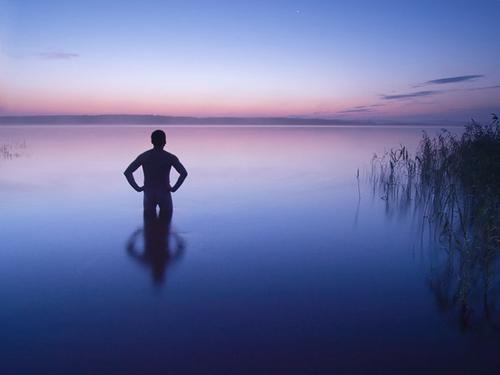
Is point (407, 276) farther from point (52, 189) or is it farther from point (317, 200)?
point (52, 189)

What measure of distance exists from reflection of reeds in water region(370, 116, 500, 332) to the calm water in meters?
0.16

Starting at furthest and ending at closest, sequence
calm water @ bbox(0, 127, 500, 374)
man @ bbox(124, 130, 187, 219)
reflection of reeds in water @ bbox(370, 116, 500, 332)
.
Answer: man @ bbox(124, 130, 187, 219), reflection of reeds in water @ bbox(370, 116, 500, 332), calm water @ bbox(0, 127, 500, 374)

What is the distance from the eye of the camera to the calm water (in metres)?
3.38

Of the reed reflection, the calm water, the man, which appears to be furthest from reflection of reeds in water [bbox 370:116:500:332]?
the man

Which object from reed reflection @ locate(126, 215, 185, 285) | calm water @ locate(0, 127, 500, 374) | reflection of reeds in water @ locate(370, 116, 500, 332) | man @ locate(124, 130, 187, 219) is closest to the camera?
calm water @ locate(0, 127, 500, 374)

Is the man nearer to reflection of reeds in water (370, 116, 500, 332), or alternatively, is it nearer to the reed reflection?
the reed reflection

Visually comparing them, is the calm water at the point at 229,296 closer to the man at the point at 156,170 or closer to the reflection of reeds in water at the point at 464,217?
the reflection of reeds in water at the point at 464,217

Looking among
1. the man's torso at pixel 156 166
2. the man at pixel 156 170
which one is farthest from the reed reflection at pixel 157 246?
the man's torso at pixel 156 166

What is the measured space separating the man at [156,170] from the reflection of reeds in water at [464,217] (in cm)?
494

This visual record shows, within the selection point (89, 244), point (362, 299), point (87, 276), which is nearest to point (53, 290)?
point (87, 276)

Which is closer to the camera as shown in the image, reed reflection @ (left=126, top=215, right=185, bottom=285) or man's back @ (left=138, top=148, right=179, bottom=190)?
reed reflection @ (left=126, top=215, right=185, bottom=285)

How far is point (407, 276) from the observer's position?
5410mm

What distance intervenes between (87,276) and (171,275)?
1232 millimetres

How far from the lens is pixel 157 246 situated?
255 inches
